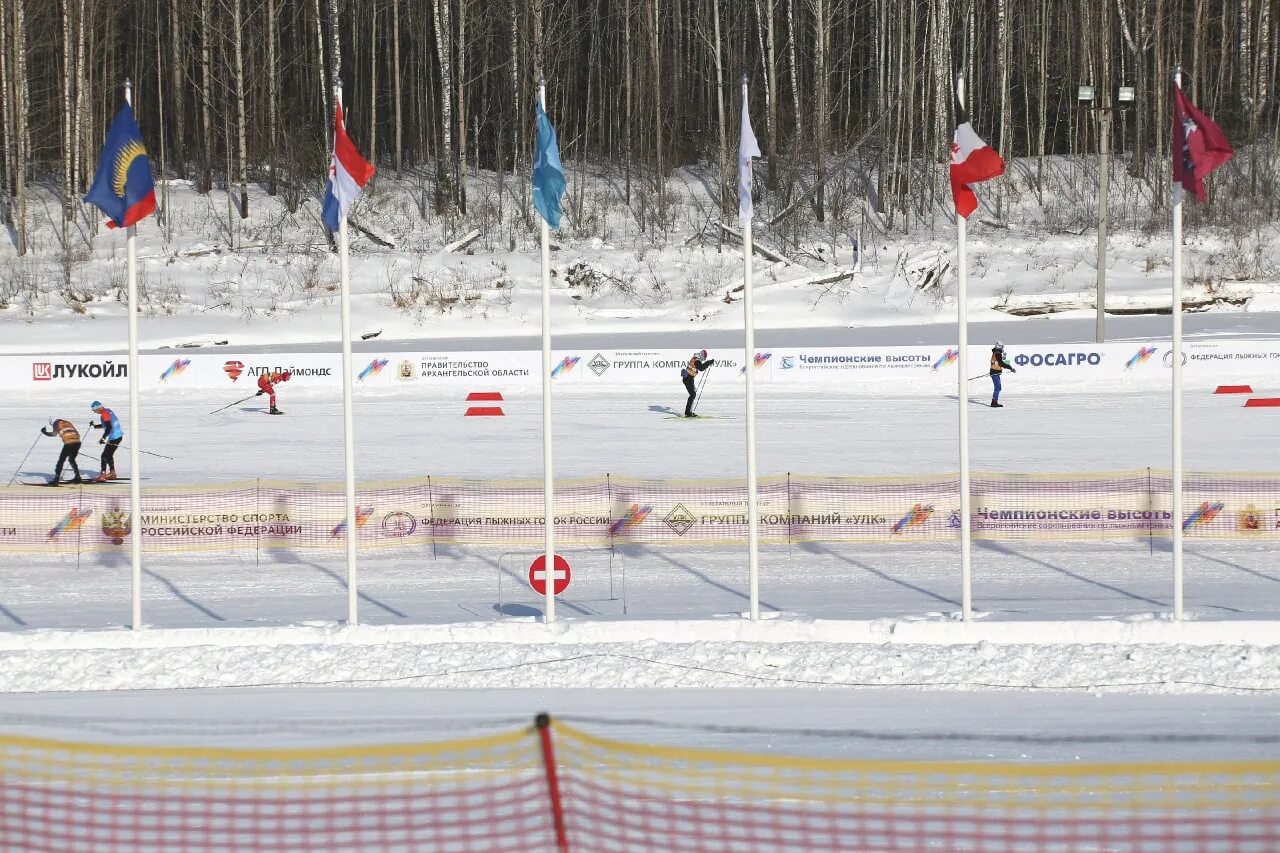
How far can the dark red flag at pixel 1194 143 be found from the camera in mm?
12445

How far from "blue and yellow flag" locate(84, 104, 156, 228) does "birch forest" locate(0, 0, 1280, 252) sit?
3193 centimetres

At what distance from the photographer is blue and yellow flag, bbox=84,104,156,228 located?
42.2ft

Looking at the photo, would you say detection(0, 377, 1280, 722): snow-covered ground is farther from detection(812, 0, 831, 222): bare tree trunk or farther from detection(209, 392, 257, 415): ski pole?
detection(812, 0, 831, 222): bare tree trunk

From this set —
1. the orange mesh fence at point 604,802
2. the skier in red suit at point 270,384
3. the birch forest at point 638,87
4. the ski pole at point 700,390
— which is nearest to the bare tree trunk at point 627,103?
the birch forest at point 638,87

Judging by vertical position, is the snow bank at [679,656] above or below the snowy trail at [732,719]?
above

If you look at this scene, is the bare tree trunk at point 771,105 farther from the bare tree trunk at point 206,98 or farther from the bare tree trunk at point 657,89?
the bare tree trunk at point 206,98

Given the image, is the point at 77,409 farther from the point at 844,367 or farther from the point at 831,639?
the point at 831,639

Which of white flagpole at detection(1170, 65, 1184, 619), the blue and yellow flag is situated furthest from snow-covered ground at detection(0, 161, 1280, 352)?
the blue and yellow flag

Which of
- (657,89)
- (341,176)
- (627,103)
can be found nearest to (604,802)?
(341,176)

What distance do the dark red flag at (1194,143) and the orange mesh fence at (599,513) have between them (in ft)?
19.5

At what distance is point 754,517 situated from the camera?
13.8 meters

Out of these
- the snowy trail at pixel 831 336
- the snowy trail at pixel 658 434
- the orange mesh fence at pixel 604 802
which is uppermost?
the snowy trail at pixel 831 336

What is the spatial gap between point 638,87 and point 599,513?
3558 cm

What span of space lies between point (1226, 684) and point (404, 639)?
790 centimetres
